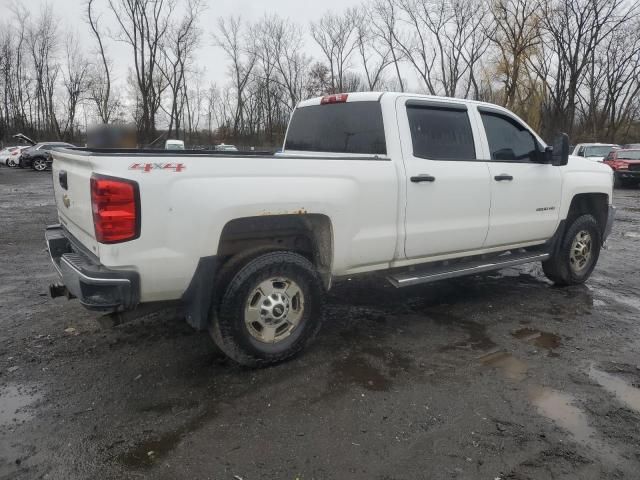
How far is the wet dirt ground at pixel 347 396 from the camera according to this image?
259cm

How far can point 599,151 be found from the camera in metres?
21.6

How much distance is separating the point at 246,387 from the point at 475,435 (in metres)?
1.51

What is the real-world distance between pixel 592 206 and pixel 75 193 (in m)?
5.64

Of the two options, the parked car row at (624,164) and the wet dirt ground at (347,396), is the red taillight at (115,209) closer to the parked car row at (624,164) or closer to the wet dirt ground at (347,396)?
the wet dirt ground at (347,396)

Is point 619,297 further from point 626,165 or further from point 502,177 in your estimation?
point 626,165

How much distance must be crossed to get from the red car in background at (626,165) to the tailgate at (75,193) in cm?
2144

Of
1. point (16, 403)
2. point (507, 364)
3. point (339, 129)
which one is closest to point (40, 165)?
point (339, 129)

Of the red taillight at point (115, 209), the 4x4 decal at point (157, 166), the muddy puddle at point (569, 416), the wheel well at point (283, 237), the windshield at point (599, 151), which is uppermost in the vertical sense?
the windshield at point (599, 151)

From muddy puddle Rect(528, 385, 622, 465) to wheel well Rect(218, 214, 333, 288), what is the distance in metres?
1.71

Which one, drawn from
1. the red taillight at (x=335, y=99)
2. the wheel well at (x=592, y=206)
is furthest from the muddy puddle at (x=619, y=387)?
the red taillight at (x=335, y=99)

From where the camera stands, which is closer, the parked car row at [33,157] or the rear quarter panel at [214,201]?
the rear quarter panel at [214,201]

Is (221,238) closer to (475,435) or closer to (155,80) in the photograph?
(475,435)

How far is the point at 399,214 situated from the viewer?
3.99 meters

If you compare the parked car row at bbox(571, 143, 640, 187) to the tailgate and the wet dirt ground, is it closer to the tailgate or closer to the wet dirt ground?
the wet dirt ground
